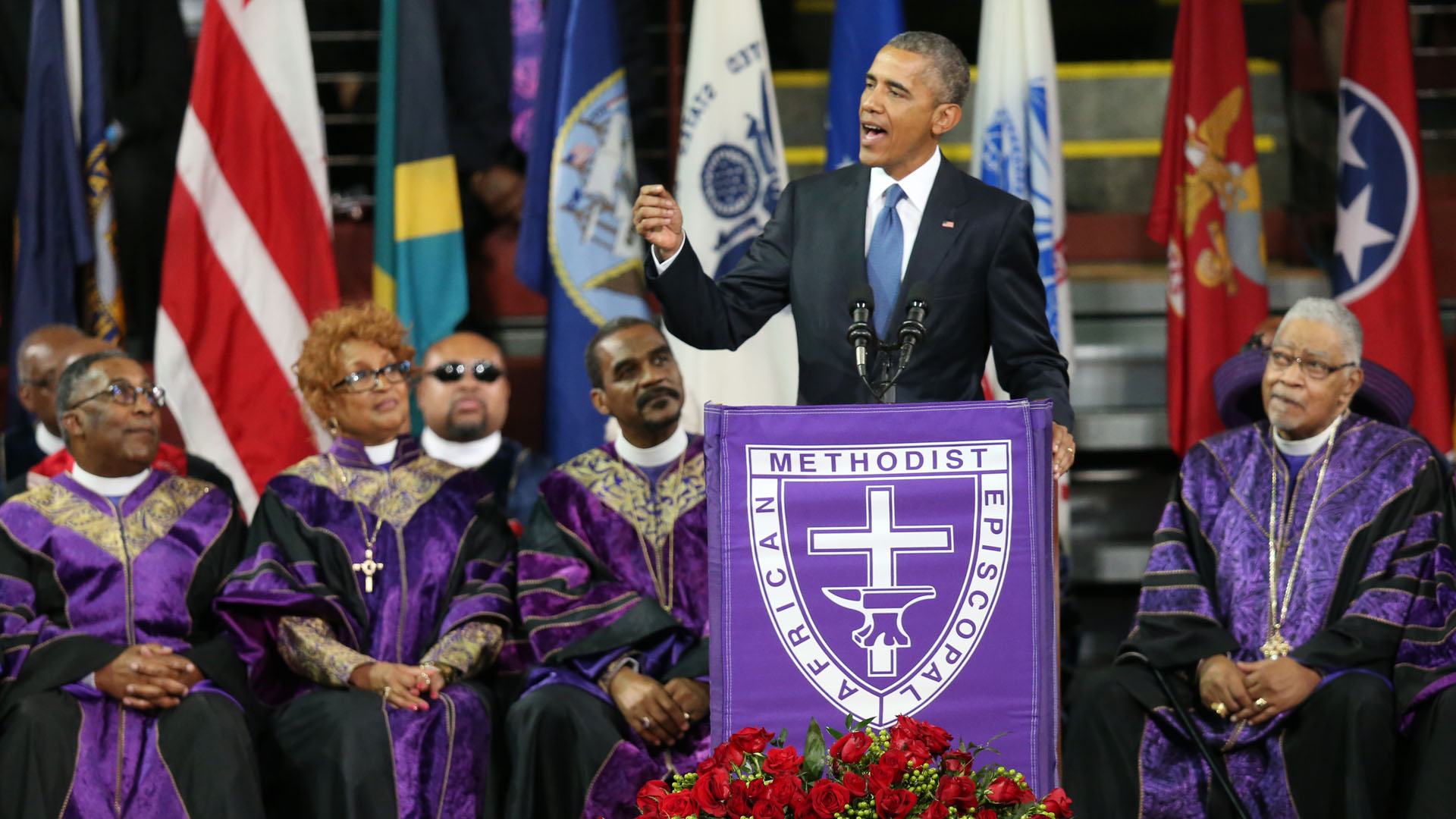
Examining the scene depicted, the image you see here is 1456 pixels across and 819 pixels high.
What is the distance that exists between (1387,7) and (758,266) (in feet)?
10.5

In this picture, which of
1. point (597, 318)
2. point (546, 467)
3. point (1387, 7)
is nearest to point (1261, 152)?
point (1387, 7)

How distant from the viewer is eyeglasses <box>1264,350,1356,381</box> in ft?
13.0

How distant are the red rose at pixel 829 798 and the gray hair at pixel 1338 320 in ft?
7.41

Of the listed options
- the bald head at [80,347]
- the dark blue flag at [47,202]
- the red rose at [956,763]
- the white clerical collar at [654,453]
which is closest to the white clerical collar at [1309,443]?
the white clerical collar at [654,453]

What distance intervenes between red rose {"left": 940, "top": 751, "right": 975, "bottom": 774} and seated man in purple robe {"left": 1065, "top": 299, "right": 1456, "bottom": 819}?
5.12ft

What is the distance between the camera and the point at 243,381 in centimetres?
540

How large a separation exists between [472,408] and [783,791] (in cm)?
306

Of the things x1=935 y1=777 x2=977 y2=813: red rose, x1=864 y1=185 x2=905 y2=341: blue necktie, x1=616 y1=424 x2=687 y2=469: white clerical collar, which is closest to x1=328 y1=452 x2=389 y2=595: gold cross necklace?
x1=616 y1=424 x2=687 y2=469: white clerical collar

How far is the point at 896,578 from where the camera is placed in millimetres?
2564

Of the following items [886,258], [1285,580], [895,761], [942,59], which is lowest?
[1285,580]

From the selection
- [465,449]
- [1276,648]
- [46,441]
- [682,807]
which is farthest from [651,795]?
[46,441]

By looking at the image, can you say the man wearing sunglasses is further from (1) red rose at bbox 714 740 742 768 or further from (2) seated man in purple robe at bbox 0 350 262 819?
(1) red rose at bbox 714 740 742 768

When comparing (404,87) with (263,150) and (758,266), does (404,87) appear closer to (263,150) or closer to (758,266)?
(263,150)

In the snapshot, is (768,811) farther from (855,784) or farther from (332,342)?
(332,342)
